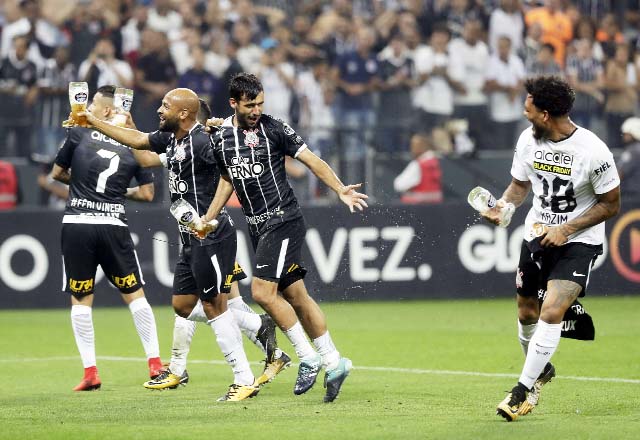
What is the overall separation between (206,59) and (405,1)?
4022 millimetres

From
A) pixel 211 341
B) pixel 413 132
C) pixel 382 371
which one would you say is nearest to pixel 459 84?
pixel 413 132

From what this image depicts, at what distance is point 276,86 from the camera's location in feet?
64.5

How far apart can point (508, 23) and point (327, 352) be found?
13.2 meters

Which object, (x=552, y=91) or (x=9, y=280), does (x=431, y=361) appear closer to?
(x=552, y=91)

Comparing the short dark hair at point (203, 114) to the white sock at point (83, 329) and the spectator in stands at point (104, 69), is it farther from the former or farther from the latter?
the spectator in stands at point (104, 69)

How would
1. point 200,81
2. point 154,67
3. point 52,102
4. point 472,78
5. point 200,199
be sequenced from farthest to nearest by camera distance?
point 472,78 → point 154,67 → point 200,81 → point 52,102 → point 200,199

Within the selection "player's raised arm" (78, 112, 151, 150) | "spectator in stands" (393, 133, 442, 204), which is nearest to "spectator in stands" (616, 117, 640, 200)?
"spectator in stands" (393, 133, 442, 204)

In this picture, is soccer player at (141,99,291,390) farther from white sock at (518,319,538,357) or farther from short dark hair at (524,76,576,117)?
short dark hair at (524,76,576,117)

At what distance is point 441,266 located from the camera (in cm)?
1822

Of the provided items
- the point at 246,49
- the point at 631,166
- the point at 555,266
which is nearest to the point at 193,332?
the point at 555,266

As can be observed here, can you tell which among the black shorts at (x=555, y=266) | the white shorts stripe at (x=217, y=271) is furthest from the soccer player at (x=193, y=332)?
the black shorts at (x=555, y=266)

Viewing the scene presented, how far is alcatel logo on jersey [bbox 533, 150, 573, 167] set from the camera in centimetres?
847

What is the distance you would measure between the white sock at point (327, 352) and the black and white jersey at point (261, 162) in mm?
971

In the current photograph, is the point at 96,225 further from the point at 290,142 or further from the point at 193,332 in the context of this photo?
the point at 290,142
